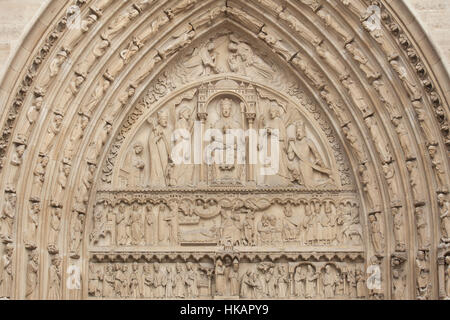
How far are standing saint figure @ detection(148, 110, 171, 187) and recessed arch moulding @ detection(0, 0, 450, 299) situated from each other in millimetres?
15

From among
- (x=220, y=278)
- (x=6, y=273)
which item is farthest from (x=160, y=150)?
(x=6, y=273)

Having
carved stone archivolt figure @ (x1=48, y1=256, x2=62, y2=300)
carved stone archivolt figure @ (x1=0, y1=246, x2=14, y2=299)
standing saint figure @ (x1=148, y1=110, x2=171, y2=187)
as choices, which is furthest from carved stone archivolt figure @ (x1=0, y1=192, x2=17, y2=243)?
standing saint figure @ (x1=148, y1=110, x2=171, y2=187)

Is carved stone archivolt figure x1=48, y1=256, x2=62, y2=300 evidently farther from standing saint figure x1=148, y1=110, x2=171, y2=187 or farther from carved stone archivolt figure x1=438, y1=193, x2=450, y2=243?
carved stone archivolt figure x1=438, y1=193, x2=450, y2=243

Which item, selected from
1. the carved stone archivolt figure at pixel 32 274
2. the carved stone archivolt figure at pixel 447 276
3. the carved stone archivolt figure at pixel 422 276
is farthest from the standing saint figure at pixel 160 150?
the carved stone archivolt figure at pixel 447 276

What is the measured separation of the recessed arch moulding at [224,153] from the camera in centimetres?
1067

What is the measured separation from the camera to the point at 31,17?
10.5 m

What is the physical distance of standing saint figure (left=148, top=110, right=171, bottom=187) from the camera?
1155 cm

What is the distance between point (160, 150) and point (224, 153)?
0.79 meters

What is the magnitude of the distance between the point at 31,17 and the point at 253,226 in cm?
360

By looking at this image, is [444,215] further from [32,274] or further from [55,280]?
[32,274]

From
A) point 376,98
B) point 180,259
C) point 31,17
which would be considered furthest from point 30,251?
point 376,98

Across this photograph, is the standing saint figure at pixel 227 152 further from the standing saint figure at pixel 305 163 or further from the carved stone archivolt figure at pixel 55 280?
the carved stone archivolt figure at pixel 55 280

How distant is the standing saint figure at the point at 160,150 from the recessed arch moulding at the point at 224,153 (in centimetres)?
1

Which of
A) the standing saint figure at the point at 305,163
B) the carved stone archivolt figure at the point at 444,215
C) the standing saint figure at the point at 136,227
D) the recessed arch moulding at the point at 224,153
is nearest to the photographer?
the carved stone archivolt figure at the point at 444,215
